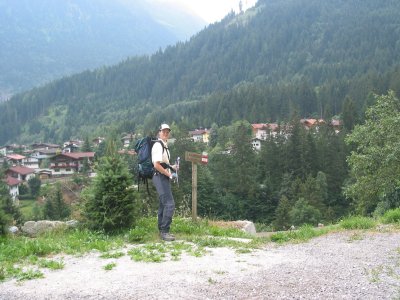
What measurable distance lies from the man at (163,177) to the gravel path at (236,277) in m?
1.50

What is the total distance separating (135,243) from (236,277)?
10.6 feet

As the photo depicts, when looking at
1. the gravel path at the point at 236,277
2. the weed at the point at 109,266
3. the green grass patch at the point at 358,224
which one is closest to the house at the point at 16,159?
the green grass patch at the point at 358,224

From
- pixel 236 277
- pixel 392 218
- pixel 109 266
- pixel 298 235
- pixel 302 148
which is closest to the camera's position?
pixel 236 277

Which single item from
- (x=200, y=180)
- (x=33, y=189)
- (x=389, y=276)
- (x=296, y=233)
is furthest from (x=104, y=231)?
(x=33, y=189)

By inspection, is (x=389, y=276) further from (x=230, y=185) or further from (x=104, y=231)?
(x=230, y=185)

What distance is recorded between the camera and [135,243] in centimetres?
921

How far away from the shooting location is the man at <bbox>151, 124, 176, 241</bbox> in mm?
9141

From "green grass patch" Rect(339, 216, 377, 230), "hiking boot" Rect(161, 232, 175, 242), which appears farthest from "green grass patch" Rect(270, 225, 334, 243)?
"hiking boot" Rect(161, 232, 175, 242)

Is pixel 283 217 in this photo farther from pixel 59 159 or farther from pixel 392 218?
pixel 59 159

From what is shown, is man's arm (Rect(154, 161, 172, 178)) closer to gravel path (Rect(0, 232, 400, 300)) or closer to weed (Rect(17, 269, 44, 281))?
gravel path (Rect(0, 232, 400, 300))

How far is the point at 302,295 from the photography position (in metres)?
5.81

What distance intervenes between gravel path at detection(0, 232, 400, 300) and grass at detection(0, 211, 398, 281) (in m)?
0.27

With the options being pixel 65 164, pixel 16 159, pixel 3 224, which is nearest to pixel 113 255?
pixel 3 224

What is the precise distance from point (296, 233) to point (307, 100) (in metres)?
132
